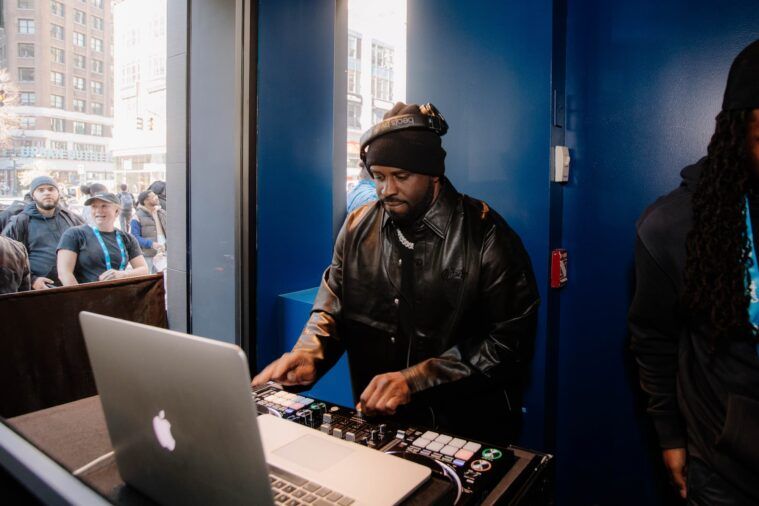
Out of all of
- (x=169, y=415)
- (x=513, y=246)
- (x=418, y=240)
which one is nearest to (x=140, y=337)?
(x=169, y=415)

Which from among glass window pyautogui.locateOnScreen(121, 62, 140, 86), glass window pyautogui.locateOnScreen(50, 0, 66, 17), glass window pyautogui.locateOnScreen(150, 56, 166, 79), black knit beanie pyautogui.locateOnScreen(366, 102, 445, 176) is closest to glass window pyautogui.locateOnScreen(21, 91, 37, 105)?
glass window pyautogui.locateOnScreen(50, 0, 66, 17)

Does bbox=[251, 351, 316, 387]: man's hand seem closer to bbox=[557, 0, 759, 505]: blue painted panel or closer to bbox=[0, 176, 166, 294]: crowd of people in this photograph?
bbox=[557, 0, 759, 505]: blue painted panel

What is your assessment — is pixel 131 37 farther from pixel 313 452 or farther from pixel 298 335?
pixel 313 452

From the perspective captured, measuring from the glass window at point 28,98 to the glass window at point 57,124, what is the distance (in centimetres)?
12

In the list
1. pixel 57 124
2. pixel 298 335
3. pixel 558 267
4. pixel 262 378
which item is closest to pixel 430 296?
pixel 262 378

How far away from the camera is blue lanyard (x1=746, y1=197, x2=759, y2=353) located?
1.16m

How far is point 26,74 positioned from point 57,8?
0.40 meters

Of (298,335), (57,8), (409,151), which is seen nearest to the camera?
(409,151)

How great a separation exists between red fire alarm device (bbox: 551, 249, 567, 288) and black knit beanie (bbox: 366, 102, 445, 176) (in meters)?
0.81

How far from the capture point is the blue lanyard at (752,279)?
116 centimetres

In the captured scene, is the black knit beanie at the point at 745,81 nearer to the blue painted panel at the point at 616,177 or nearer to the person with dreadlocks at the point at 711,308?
the person with dreadlocks at the point at 711,308

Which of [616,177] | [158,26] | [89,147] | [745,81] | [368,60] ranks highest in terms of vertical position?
[368,60]

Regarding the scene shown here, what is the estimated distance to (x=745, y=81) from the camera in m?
1.12

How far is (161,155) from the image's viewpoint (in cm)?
329
